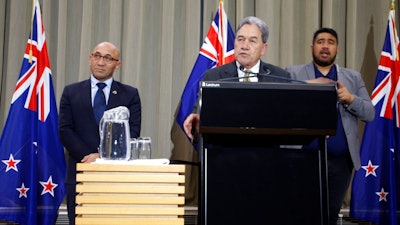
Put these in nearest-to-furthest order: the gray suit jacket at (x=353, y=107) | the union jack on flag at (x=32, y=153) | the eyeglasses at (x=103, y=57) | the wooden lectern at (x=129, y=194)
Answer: the wooden lectern at (x=129, y=194) → the gray suit jacket at (x=353, y=107) → the eyeglasses at (x=103, y=57) → the union jack on flag at (x=32, y=153)

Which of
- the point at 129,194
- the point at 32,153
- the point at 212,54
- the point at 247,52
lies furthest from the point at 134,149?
the point at 212,54

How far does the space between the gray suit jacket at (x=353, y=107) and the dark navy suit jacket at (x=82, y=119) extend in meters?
1.04

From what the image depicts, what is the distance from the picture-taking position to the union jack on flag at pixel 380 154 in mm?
4328

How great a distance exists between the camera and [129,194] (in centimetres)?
201

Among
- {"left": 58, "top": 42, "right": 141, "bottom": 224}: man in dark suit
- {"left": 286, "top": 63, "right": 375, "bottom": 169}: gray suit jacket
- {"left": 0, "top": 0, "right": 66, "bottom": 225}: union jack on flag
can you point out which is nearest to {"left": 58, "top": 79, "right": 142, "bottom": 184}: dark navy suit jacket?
{"left": 58, "top": 42, "right": 141, "bottom": 224}: man in dark suit

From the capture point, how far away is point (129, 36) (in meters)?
4.66

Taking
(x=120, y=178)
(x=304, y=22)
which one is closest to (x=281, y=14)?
(x=304, y=22)

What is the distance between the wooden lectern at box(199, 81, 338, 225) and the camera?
2014 mm

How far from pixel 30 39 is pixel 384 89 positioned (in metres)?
2.79

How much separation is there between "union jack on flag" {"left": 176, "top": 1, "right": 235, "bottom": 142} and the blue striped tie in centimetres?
85

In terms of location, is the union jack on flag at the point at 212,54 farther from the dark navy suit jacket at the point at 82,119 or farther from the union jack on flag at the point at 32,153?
the union jack on flag at the point at 32,153

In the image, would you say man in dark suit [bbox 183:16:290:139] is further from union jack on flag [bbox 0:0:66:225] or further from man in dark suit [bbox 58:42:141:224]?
union jack on flag [bbox 0:0:66:225]

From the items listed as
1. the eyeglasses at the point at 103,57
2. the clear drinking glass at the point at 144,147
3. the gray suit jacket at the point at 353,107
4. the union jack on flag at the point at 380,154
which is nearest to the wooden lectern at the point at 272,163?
the clear drinking glass at the point at 144,147

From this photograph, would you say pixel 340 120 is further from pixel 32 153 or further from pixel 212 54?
pixel 32 153
